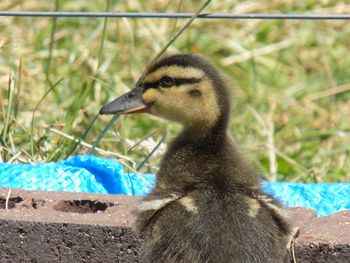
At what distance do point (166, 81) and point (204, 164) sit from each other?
0.29 metres

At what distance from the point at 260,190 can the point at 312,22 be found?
378cm

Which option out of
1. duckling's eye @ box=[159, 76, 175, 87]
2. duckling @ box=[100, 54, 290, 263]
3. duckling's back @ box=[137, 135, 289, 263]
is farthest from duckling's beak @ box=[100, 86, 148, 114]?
duckling's back @ box=[137, 135, 289, 263]

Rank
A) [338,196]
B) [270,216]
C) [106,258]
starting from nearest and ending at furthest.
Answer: [270,216], [106,258], [338,196]

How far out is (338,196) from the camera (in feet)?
13.0

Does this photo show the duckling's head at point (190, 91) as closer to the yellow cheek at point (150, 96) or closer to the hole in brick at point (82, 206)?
the yellow cheek at point (150, 96)

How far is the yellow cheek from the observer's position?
3.21 m

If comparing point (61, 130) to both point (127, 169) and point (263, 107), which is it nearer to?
point (127, 169)

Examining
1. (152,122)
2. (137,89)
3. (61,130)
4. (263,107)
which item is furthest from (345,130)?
(137,89)

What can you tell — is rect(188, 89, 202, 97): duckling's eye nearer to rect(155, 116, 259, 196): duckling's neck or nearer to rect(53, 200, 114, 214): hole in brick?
rect(155, 116, 259, 196): duckling's neck

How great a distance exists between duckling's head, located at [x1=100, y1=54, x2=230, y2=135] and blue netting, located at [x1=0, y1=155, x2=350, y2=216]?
2.21ft

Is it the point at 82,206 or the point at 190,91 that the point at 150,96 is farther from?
the point at 82,206

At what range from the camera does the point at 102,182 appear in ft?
13.1

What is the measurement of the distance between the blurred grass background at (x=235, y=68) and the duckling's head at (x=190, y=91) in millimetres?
1426

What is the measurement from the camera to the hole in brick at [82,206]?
334 cm
